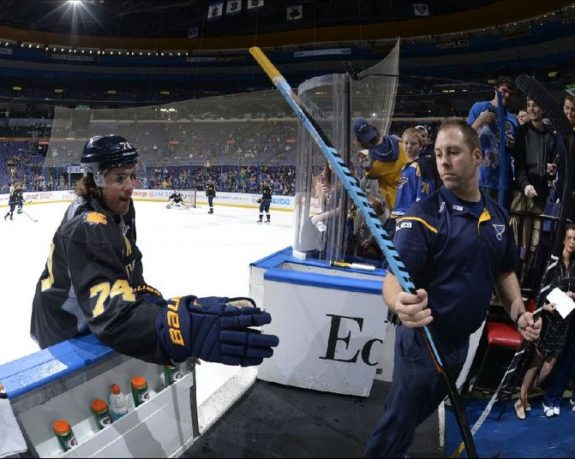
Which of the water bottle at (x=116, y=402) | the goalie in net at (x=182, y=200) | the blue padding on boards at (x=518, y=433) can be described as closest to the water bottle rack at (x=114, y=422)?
the water bottle at (x=116, y=402)

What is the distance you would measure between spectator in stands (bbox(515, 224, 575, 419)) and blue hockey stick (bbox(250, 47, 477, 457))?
142 cm

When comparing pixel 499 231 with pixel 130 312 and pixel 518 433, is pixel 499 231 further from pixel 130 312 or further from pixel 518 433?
pixel 130 312

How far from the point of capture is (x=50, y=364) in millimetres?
1081

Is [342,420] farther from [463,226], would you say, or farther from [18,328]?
[18,328]

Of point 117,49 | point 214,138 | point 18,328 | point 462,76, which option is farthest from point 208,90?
point 18,328

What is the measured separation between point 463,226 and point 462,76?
22.6 metres

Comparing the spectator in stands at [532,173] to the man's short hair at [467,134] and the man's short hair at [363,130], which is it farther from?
the man's short hair at [467,134]

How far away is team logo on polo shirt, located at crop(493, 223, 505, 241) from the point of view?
137 cm

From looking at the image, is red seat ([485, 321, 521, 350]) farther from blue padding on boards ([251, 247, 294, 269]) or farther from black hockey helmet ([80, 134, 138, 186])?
black hockey helmet ([80, 134, 138, 186])

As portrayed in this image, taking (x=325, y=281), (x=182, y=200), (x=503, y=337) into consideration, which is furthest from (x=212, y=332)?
(x=182, y=200)

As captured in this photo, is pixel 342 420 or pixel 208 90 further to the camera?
pixel 208 90

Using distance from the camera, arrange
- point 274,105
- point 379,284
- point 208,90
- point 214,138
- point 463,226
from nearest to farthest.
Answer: point 463,226 < point 379,284 < point 274,105 < point 214,138 < point 208,90

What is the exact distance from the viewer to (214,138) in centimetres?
1177

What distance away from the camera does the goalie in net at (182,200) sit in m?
13.5
